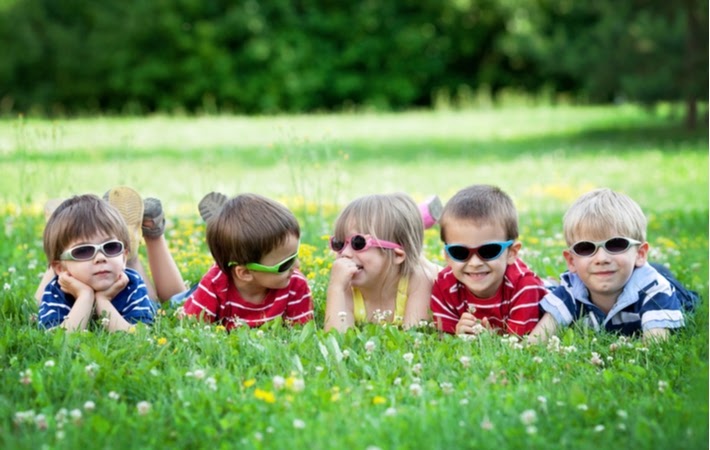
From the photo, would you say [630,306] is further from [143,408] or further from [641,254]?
[143,408]

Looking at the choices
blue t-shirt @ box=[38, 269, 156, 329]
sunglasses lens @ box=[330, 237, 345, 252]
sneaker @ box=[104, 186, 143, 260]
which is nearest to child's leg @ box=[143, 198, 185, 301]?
sneaker @ box=[104, 186, 143, 260]

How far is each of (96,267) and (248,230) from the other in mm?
812

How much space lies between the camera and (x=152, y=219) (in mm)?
6031

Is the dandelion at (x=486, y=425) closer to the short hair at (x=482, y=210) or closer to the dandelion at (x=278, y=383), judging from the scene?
the dandelion at (x=278, y=383)

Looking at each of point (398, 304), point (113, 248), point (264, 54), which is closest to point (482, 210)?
point (398, 304)

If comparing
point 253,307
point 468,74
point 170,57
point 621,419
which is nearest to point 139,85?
point 170,57

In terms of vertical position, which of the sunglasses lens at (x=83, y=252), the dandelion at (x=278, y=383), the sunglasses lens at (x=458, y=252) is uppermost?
the sunglasses lens at (x=83, y=252)

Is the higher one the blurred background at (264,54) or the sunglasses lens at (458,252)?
the blurred background at (264,54)

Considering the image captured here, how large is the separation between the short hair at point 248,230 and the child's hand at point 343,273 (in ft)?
0.90

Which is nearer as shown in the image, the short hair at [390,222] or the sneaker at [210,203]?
the short hair at [390,222]

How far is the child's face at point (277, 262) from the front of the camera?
5.08 m

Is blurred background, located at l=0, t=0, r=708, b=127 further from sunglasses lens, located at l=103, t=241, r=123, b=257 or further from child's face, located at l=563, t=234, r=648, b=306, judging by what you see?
sunglasses lens, located at l=103, t=241, r=123, b=257

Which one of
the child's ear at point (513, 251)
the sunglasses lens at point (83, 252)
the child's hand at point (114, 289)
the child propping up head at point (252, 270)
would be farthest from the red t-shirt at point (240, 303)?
the child's ear at point (513, 251)

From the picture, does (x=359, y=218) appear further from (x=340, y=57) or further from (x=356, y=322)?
(x=340, y=57)
